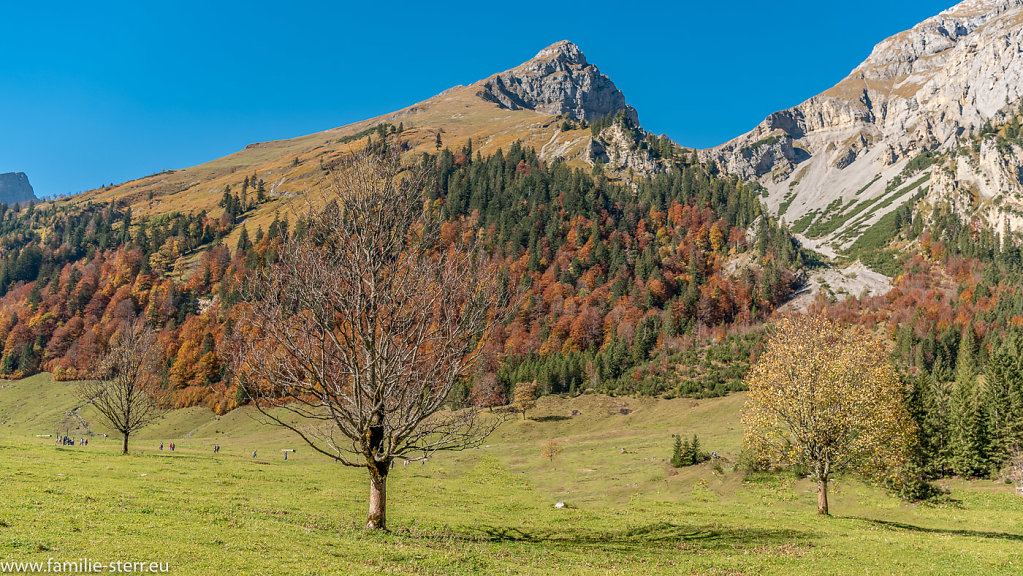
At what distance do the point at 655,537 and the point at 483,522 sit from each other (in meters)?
8.66

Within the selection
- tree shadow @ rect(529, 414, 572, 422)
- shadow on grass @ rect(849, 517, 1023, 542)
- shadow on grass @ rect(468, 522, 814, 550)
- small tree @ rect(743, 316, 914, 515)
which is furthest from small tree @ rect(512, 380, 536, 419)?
shadow on grass @ rect(468, 522, 814, 550)

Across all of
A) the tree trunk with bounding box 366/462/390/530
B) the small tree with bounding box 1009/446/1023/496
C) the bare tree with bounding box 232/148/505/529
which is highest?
the bare tree with bounding box 232/148/505/529

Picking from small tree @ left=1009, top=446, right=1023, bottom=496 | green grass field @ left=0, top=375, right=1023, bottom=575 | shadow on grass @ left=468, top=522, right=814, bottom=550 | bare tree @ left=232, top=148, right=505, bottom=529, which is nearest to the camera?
green grass field @ left=0, top=375, right=1023, bottom=575

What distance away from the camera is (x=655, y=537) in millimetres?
23359

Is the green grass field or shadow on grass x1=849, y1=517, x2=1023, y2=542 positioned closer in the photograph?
the green grass field

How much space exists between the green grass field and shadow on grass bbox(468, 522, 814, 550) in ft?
0.46

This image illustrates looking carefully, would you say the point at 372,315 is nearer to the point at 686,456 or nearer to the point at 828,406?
the point at 828,406

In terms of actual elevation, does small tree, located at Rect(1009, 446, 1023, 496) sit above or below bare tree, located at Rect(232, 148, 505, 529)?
below

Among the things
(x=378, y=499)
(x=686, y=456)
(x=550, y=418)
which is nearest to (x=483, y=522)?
(x=378, y=499)

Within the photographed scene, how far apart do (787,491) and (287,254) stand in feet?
139

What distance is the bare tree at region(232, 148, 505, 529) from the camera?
19.5 metres

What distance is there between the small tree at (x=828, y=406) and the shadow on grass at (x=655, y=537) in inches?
326

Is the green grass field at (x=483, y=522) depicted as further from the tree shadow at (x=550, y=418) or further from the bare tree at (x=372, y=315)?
the tree shadow at (x=550, y=418)

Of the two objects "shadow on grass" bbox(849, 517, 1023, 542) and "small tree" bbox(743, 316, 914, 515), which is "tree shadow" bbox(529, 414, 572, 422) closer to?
"small tree" bbox(743, 316, 914, 515)
